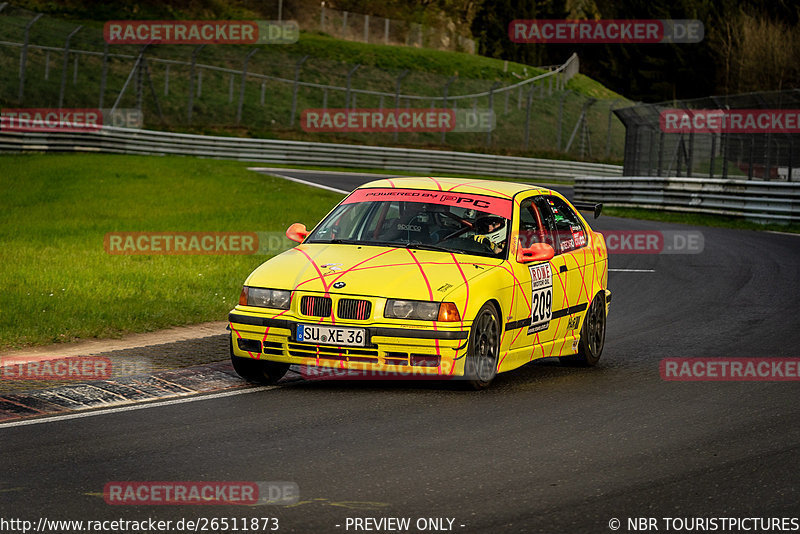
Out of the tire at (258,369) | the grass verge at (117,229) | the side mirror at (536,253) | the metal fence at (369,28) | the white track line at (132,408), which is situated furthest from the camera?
the metal fence at (369,28)

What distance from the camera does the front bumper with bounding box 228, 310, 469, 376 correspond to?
26.8ft

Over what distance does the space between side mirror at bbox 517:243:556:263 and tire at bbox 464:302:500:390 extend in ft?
2.12

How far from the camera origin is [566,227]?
10.3 meters

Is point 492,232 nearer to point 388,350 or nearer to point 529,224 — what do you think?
point 529,224

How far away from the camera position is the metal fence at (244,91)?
43531 millimetres

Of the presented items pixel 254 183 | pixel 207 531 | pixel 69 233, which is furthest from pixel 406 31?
pixel 207 531

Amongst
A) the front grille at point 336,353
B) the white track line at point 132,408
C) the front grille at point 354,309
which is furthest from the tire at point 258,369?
the front grille at point 354,309

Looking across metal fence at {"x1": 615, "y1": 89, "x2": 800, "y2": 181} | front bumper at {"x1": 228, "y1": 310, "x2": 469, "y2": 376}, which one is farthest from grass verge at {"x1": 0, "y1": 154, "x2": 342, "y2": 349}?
metal fence at {"x1": 615, "y1": 89, "x2": 800, "y2": 181}

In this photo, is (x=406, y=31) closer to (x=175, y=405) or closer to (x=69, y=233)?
(x=69, y=233)

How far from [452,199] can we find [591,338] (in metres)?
1.83

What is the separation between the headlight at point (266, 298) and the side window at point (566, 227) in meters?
2.68

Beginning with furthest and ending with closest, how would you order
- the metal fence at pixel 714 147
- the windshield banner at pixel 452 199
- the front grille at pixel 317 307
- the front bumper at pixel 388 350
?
the metal fence at pixel 714 147 < the windshield banner at pixel 452 199 < the front grille at pixel 317 307 < the front bumper at pixel 388 350

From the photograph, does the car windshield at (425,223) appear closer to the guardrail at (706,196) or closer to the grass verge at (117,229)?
the grass verge at (117,229)

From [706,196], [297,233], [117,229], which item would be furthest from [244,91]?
[297,233]
